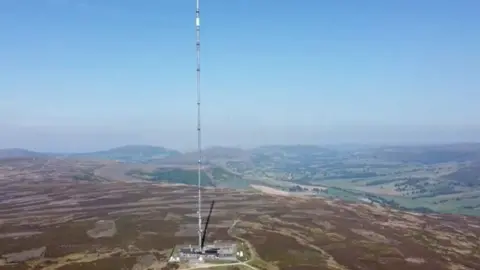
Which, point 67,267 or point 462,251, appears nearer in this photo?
point 67,267

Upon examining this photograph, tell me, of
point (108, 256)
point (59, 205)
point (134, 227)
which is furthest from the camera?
point (59, 205)

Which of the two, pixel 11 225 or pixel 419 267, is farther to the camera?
pixel 11 225

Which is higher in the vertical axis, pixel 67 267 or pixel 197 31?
pixel 197 31

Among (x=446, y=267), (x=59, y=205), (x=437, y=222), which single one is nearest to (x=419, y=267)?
(x=446, y=267)

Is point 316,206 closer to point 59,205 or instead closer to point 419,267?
Answer: point 419,267

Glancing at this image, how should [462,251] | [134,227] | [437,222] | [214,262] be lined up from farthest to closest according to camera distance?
[437,222]
[134,227]
[462,251]
[214,262]

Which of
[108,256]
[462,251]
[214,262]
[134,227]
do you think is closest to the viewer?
[214,262]

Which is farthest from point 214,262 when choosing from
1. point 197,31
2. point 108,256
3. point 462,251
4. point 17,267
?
point 462,251

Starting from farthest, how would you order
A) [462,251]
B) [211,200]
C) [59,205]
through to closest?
[211,200] < [59,205] < [462,251]

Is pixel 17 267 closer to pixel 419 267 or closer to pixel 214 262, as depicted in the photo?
pixel 214 262
